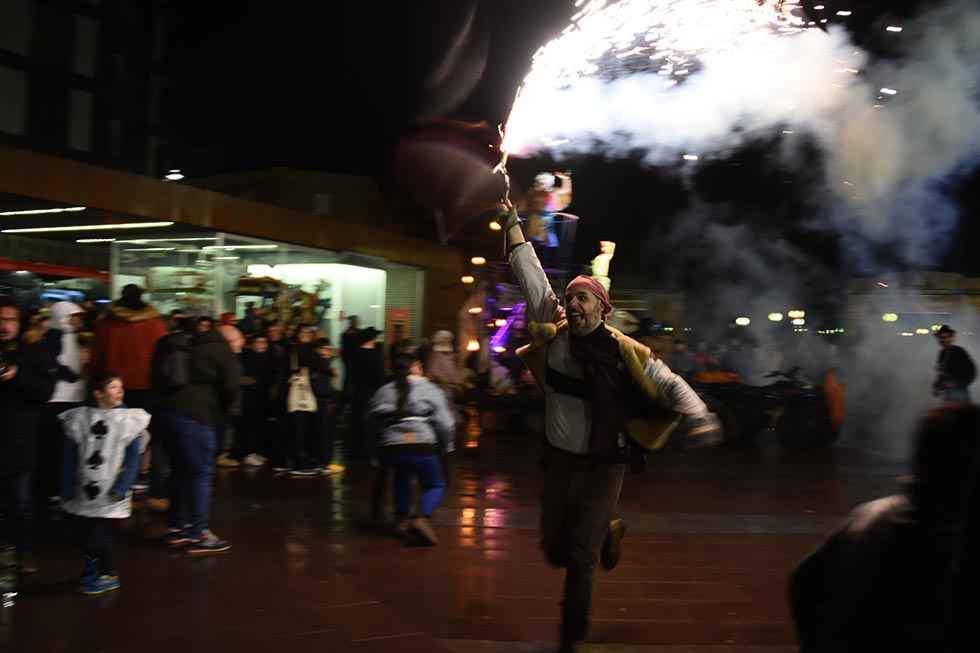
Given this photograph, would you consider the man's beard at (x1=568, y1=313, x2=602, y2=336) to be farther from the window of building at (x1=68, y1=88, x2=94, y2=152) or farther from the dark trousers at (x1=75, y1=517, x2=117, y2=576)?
the window of building at (x1=68, y1=88, x2=94, y2=152)

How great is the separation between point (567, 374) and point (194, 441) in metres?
3.53

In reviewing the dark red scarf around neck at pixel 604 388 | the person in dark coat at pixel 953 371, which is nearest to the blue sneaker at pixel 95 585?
the dark red scarf around neck at pixel 604 388

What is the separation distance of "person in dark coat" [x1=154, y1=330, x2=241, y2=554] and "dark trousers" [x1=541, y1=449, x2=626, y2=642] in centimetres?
334

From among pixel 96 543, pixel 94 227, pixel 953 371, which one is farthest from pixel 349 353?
pixel 953 371

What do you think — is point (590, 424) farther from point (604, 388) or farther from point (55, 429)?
point (55, 429)

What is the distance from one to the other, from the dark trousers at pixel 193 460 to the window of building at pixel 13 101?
2545cm

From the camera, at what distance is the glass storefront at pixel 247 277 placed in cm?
1669

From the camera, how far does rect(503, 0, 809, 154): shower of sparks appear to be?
348 inches

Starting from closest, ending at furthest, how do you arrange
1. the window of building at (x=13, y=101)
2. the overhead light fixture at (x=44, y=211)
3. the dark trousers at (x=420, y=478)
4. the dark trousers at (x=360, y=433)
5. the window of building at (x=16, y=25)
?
the dark trousers at (x=420, y=478)
the dark trousers at (x=360, y=433)
the overhead light fixture at (x=44, y=211)
the window of building at (x=16, y=25)
the window of building at (x=13, y=101)

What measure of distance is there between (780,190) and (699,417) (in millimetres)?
14529

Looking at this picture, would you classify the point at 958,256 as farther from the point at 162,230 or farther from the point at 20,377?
the point at 20,377

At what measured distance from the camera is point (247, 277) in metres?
17.4

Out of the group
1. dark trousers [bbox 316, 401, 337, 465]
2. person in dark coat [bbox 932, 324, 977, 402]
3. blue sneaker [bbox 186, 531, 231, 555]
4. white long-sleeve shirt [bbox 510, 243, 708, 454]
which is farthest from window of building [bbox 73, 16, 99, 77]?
white long-sleeve shirt [bbox 510, 243, 708, 454]

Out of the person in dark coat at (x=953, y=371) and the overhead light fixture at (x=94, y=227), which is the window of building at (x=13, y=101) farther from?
the person in dark coat at (x=953, y=371)
